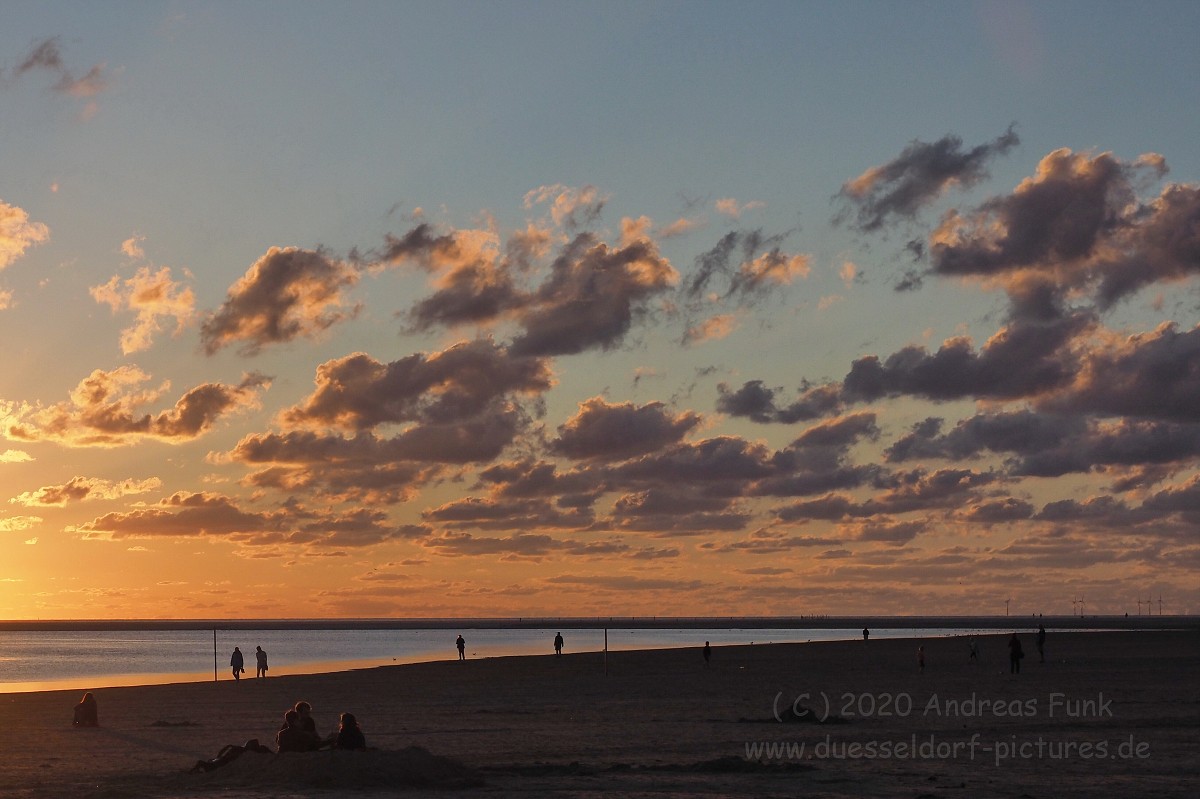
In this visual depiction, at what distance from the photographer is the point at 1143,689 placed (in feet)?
156

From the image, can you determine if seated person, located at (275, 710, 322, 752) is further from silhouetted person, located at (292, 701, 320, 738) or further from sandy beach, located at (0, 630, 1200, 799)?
sandy beach, located at (0, 630, 1200, 799)

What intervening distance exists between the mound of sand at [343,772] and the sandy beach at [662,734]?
4 cm

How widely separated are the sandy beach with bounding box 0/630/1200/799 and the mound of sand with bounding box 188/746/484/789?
0.04m

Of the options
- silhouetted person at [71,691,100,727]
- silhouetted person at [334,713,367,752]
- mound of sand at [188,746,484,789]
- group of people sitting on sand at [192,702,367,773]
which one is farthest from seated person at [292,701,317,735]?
silhouetted person at [71,691,100,727]

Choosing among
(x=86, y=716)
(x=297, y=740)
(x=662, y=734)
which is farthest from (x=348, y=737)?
(x=86, y=716)

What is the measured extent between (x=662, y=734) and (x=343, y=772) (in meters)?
12.5

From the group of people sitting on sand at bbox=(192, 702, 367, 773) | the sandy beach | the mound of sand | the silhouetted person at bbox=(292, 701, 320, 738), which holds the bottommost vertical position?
the sandy beach

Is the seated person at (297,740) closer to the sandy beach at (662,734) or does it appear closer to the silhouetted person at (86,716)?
the sandy beach at (662,734)

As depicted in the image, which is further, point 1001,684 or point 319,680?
point 319,680

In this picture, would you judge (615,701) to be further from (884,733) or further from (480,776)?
(480,776)

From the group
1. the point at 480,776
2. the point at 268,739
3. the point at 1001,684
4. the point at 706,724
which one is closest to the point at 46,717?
the point at 268,739

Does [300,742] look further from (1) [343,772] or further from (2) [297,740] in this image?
(1) [343,772]

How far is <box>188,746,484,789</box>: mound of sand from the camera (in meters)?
24.0

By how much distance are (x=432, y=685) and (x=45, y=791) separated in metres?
37.9
